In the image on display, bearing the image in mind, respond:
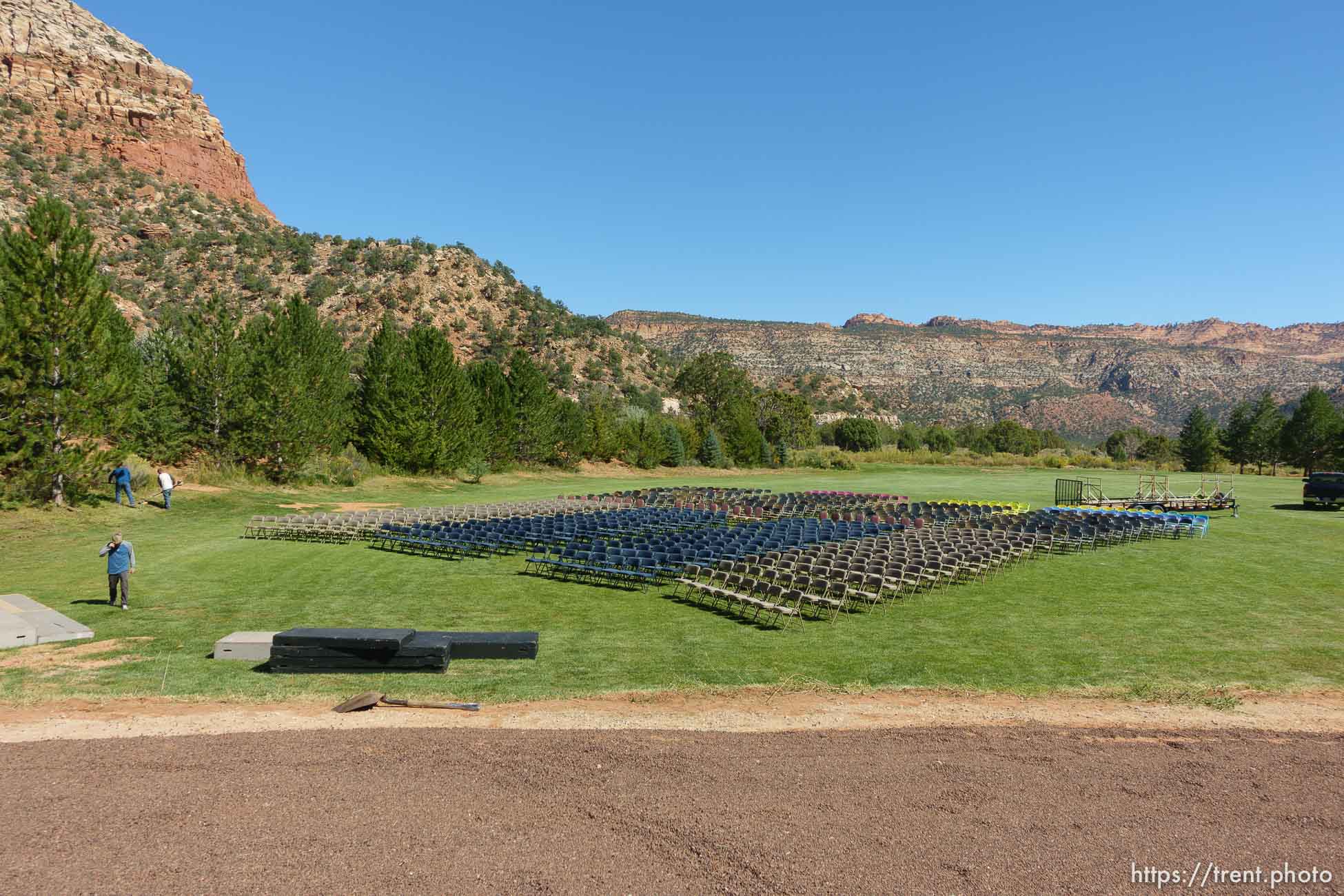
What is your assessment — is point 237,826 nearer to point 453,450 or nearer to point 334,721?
point 334,721

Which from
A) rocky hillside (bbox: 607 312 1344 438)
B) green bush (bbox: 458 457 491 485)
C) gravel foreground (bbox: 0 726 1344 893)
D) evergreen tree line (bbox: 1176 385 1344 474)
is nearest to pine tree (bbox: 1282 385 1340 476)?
evergreen tree line (bbox: 1176 385 1344 474)

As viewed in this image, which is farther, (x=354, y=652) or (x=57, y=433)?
(x=57, y=433)

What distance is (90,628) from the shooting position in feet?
40.7

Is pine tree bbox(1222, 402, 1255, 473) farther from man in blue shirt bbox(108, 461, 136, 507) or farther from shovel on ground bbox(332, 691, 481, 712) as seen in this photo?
man in blue shirt bbox(108, 461, 136, 507)

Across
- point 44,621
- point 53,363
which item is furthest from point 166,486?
point 44,621

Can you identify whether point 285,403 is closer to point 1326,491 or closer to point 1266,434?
point 1326,491

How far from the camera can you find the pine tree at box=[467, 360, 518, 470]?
173 feet

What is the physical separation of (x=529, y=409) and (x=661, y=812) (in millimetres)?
50915

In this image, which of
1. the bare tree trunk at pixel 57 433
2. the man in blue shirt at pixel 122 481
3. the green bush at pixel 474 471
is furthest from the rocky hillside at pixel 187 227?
the bare tree trunk at pixel 57 433

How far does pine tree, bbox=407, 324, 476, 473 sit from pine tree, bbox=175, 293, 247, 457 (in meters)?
10.3

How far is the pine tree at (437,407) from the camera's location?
44688mm

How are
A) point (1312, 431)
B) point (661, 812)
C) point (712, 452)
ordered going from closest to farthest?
point (661, 812) → point (712, 452) → point (1312, 431)

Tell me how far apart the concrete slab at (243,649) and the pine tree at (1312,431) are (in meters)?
98.0

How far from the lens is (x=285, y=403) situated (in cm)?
3697
